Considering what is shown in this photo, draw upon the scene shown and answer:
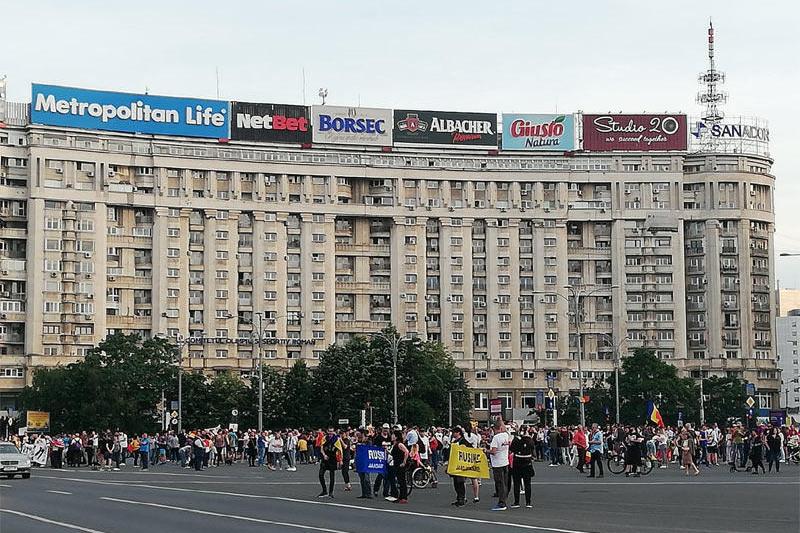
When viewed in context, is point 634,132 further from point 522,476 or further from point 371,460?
point 522,476

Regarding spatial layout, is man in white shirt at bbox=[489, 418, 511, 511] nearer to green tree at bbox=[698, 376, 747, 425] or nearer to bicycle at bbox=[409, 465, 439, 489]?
bicycle at bbox=[409, 465, 439, 489]

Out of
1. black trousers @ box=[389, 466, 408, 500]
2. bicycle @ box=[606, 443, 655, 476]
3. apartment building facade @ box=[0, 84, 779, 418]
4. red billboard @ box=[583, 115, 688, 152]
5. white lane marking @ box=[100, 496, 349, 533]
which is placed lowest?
bicycle @ box=[606, 443, 655, 476]

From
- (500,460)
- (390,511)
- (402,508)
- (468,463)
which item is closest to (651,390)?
(468,463)

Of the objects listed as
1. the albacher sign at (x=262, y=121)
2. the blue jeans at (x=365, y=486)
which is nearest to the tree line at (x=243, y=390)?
the albacher sign at (x=262, y=121)

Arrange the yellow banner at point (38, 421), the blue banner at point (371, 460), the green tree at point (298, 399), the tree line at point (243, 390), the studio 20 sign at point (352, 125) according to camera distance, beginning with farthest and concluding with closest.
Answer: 1. the studio 20 sign at point (352, 125)
2. the green tree at point (298, 399)
3. the tree line at point (243, 390)
4. the yellow banner at point (38, 421)
5. the blue banner at point (371, 460)

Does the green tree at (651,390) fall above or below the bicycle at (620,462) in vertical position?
above

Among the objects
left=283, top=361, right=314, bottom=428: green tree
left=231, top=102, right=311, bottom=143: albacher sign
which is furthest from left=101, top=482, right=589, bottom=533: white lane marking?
left=231, top=102, right=311, bottom=143: albacher sign

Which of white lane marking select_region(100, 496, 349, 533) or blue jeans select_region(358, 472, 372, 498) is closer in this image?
white lane marking select_region(100, 496, 349, 533)

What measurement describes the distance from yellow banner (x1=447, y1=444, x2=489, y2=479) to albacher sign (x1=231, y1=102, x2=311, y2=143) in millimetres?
→ 96459

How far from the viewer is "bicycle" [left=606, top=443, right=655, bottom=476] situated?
5010 centimetres

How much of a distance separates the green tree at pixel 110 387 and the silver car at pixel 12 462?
4859 centimetres

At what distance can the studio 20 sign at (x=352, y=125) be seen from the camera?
129 meters

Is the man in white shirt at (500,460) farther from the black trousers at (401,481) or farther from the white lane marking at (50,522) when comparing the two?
the white lane marking at (50,522)

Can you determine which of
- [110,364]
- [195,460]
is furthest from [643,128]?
[195,460]
